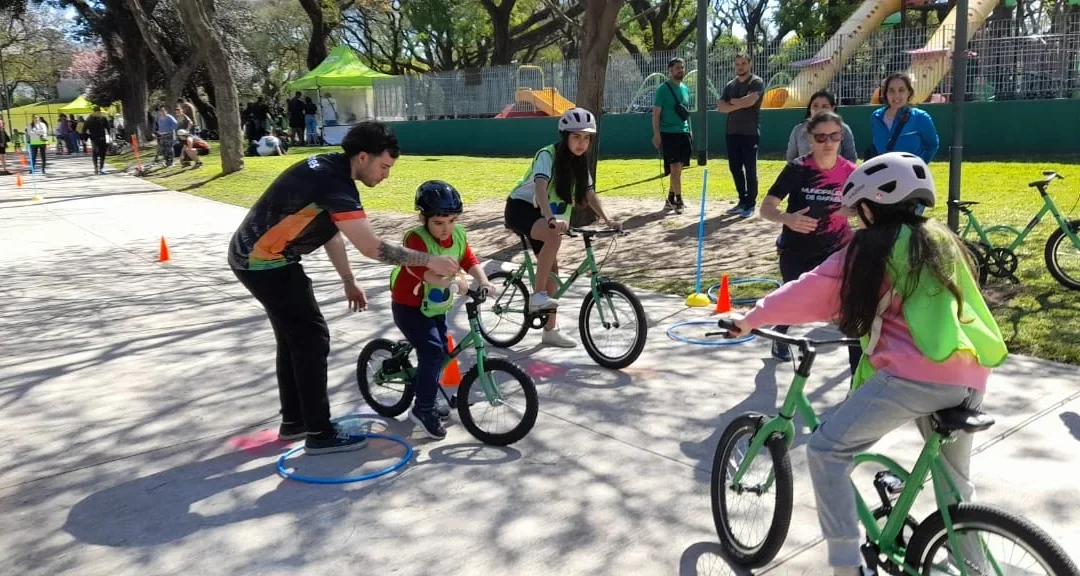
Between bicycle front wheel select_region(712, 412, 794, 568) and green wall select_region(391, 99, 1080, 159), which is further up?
green wall select_region(391, 99, 1080, 159)

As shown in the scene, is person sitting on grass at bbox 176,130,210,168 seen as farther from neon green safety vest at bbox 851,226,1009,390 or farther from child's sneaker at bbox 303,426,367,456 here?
neon green safety vest at bbox 851,226,1009,390

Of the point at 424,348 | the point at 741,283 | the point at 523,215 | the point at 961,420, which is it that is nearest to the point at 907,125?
the point at 741,283

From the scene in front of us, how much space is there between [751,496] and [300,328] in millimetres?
2487

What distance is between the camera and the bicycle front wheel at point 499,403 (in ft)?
16.0

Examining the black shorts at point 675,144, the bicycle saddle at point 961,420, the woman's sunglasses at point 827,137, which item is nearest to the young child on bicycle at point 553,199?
the woman's sunglasses at point 827,137

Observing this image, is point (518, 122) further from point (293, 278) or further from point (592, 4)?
Result: point (293, 278)

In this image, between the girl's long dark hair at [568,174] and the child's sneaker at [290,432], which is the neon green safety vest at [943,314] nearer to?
the child's sneaker at [290,432]

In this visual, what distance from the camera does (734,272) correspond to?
9.04 meters

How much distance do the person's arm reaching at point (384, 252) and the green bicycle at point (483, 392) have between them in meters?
0.39

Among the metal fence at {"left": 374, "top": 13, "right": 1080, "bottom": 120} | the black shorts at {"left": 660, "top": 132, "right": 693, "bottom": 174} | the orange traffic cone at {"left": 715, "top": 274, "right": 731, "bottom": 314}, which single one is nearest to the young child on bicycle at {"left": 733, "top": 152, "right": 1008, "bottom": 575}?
the orange traffic cone at {"left": 715, "top": 274, "right": 731, "bottom": 314}

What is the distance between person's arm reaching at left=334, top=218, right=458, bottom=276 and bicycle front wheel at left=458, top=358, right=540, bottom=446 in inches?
28.7

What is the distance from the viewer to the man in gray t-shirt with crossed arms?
37.4ft

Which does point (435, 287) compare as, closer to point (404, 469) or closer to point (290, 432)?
point (404, 469)

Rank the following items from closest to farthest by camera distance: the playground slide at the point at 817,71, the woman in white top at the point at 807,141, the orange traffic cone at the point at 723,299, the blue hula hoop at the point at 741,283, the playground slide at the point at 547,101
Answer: the orange traffic cone at the point at 723,299
the woman in white top at the point at 807,141
the blue hula hoop at the point at 741,283
the playground slide at the point at 817,71
the playground slide at the point at 547,101
